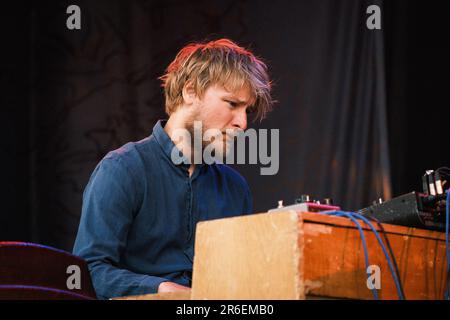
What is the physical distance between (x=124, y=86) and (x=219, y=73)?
1415 millimetres

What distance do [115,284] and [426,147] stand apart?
1639mm

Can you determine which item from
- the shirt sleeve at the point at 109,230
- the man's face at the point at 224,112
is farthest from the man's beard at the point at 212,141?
the shirt sleeve at the point at 109,230

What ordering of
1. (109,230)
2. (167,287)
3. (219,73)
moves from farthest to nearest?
(219,73)
(109,230)
(167,287)

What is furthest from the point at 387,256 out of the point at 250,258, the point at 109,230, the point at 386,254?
the point at 109,230

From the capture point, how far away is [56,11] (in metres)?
3.88

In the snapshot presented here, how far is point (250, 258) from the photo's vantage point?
1411mm

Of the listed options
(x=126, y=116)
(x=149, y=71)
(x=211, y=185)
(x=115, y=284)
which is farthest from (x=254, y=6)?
(x=115, y=284)

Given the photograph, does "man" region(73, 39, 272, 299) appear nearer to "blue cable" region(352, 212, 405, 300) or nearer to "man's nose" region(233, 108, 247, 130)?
"man's nose" region(233, 108, 247, 130)

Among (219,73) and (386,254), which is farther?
(219,73)

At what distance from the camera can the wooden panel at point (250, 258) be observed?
1328 millimetres

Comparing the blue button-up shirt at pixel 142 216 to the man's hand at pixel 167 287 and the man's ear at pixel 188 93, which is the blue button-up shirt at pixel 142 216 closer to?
the man's hand at pixel 167 287

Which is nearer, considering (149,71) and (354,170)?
(354,170)

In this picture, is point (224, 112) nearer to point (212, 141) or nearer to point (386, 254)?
point (212, 141)
